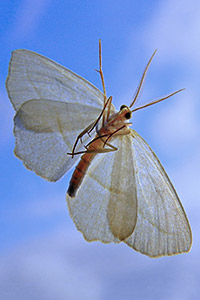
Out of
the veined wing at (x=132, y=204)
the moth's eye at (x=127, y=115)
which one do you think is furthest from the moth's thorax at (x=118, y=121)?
the veined wing at (x=132, y=204)

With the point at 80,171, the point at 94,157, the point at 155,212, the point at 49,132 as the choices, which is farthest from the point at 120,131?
the point at 155,212

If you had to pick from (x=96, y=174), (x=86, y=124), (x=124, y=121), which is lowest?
(x=96, y=174)

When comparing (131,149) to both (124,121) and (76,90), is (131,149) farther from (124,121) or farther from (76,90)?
(76,90)

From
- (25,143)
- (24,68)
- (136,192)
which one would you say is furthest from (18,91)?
(136,192)

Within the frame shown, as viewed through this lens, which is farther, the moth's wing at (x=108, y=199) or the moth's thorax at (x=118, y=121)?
the moth's wing at (x=108, y=199)

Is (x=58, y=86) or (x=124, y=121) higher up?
(x=58, y=86)

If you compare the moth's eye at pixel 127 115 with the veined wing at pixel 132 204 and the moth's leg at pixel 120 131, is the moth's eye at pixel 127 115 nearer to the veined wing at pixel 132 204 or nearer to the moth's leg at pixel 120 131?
the moth's leg at pixel 120 131

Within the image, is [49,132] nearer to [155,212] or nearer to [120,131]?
[120,131]
